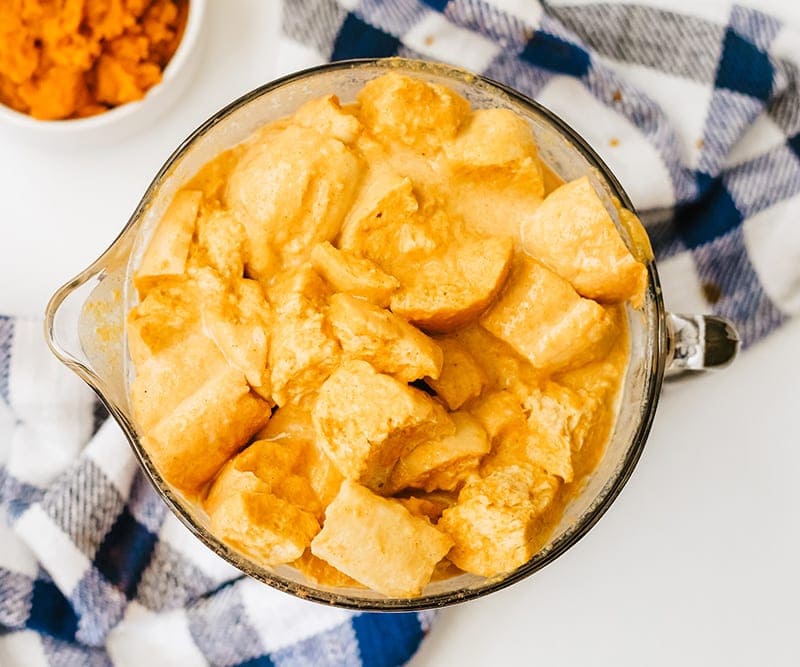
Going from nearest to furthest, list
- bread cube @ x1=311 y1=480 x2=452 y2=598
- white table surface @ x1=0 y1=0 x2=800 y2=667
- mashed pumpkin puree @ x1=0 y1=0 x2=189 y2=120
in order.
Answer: bread cube @ x1=311 y1=480 x2=452 y2=598
mashed pumpkin puree @ x1=0 y1=0 x2=189 y2=120
white table surface @ x1=0 y1=0 x2=800 y2=667

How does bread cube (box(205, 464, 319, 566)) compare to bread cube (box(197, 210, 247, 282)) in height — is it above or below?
below

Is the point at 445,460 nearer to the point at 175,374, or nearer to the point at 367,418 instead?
the point at 367,418

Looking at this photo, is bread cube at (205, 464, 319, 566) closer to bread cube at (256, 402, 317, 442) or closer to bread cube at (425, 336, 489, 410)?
bread cube at (256, 402, 317, 442)

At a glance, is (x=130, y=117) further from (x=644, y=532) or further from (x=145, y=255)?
(x=644, y=532)

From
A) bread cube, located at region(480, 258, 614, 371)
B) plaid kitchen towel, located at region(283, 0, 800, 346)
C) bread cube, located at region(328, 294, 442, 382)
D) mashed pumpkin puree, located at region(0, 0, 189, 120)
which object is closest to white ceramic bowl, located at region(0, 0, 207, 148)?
mashed pumpkin puree, located at region(0, 0, 189, 120)

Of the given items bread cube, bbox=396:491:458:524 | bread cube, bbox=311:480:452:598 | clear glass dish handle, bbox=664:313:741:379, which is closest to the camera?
bread cube, bbox=311:480:452:598

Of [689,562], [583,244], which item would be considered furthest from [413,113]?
[689,562]
